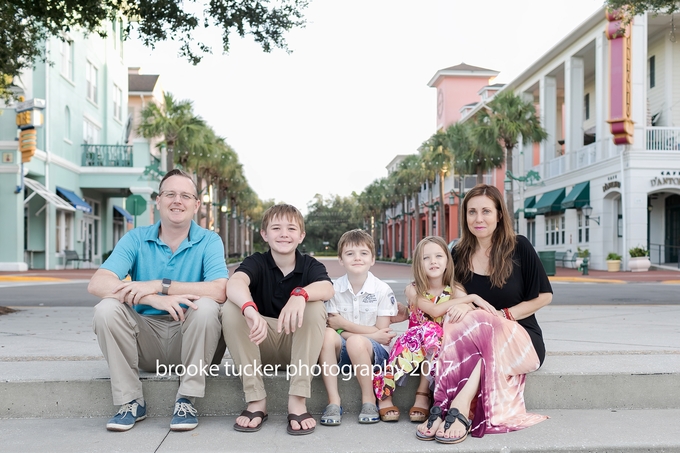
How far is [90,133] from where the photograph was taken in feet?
106

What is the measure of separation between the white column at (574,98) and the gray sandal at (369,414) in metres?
31.5

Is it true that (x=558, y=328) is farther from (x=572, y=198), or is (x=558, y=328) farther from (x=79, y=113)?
(x=79, y=113)

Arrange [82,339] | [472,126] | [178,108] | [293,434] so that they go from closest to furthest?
[293,434]
[82,339]
[178,108]
[472,126]

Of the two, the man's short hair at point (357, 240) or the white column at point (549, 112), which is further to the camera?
the white column at point (549, 112)

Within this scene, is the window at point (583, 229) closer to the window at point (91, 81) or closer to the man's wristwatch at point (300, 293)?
the window at point (91, 81)

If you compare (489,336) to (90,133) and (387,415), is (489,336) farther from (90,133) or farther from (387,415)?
(90,133)

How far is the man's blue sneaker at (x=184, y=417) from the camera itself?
3.56 m

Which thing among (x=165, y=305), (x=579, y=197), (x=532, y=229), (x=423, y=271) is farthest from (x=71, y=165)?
(x=423, y=271)

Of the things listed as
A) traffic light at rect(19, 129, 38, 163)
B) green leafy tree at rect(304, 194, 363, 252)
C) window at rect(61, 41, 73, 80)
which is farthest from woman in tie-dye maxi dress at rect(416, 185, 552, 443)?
green leafy tree at rect(304, 194, 363, 252)

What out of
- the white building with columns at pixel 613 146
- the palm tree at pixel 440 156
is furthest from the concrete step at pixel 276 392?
the palm tree at pixel 440 156

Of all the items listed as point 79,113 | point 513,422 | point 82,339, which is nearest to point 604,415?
point 513,422

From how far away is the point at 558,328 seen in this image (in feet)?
22.4

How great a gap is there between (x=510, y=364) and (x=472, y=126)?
30207mm

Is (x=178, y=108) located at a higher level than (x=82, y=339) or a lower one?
higher
